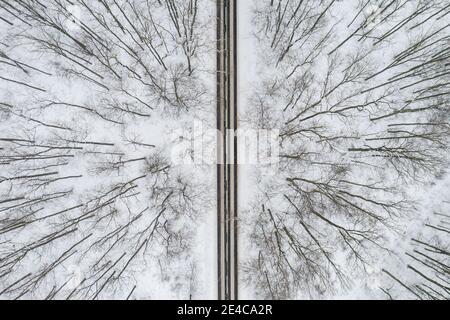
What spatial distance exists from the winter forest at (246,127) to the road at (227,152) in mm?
462

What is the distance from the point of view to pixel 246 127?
651 inches

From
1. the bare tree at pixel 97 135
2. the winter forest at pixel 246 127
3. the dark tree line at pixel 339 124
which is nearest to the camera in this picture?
the bare tree at pixel 97 135

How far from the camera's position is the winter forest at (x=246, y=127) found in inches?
619

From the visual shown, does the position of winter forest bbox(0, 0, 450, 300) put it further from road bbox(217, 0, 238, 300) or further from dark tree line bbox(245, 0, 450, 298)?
road bbox(217, 0, 238, 300)

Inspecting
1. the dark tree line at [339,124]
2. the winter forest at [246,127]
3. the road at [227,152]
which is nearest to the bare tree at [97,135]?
the winter forest at [246,127]

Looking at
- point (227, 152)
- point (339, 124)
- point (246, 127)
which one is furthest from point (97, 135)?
point (339, 124)

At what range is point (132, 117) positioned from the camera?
16094 millimetres

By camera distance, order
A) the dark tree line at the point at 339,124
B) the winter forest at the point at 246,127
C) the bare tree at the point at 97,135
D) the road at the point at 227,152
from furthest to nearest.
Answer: the road at the point at 227,152 → the dark tree line at the point at 339,124 → the winter forest at the point at 246,127 → the bare tree at the point at 97,135

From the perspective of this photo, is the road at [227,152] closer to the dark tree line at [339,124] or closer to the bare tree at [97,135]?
the bare tree at [97,135]

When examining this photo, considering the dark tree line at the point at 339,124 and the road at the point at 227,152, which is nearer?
the dark tree line at the point at 339,124

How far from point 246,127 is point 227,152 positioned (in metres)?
1.70

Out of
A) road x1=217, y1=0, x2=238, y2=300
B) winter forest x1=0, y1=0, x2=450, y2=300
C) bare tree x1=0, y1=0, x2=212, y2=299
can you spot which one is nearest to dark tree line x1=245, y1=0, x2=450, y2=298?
winter forest x1=0, y1=0, x2=450, y2=300

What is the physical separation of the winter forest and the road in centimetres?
46
